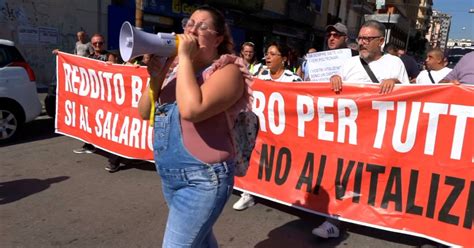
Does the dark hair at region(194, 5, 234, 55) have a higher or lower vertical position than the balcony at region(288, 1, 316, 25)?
lower

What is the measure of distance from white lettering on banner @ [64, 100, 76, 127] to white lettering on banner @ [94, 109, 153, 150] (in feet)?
1.73

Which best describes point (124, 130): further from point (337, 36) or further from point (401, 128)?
point (401, 128)

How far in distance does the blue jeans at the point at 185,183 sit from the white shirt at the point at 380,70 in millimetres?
2157

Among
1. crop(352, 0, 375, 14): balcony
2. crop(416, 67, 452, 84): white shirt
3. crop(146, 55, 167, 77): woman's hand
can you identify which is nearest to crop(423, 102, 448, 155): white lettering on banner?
crop(146, 55, 167, 77): woman's hand

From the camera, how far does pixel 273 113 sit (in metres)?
3.93

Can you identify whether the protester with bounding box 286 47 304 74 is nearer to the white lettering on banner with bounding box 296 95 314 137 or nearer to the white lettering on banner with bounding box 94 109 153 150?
the white lettering on banner with bounding box 296 95 314 137

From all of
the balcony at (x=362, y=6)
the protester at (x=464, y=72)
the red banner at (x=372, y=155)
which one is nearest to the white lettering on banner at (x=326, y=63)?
the red banner at (x=372, y=155)

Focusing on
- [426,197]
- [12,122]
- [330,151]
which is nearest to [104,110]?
[12,122]

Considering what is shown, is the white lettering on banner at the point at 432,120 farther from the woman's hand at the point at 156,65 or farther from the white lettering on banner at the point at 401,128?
the woman's hand at the point at 156,65

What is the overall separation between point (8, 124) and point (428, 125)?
593cm

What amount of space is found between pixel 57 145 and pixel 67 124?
0.64m

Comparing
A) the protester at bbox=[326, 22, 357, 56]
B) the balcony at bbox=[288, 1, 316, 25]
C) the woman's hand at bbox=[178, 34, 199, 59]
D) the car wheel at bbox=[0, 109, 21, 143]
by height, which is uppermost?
the balcony at bbox=[288, 1, 316, 25]

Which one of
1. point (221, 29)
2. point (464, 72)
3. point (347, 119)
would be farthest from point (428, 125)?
point (221, 29)

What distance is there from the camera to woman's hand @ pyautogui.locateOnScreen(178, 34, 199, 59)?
161cm
